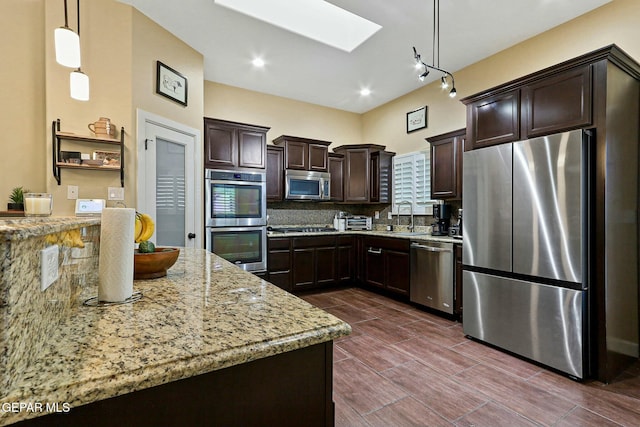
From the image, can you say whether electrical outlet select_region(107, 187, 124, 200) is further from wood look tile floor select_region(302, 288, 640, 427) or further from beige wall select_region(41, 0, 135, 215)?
wood look tile floor select_region(302, 288, 640, 427)

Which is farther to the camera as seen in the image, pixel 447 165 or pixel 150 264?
pixel 447 165

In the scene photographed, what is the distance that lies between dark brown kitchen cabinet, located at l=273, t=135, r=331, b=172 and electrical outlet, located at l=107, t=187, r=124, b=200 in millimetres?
2286

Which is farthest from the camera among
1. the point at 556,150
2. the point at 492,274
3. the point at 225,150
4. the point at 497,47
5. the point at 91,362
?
the point at 225,150

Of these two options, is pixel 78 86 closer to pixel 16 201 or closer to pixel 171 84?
pixel 16 201

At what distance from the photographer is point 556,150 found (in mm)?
2279

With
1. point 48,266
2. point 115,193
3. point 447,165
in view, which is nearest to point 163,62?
point 115,193

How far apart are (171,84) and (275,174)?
5.83 ft

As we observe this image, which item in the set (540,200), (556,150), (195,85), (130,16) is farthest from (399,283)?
(130,16)

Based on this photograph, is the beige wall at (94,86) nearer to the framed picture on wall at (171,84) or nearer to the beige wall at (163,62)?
the beige wall at (163,62)

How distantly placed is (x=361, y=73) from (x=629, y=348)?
12.8ft

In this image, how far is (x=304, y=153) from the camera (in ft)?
15.4

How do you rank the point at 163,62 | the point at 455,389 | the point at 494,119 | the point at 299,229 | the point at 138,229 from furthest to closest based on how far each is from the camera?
the point at 299,229 < the point at 163,62 < the point at 494,119 < the point at 455,389 < the point at 138,229

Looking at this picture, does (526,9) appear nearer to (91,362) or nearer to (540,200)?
(540,200)

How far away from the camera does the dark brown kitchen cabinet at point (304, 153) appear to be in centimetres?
457
